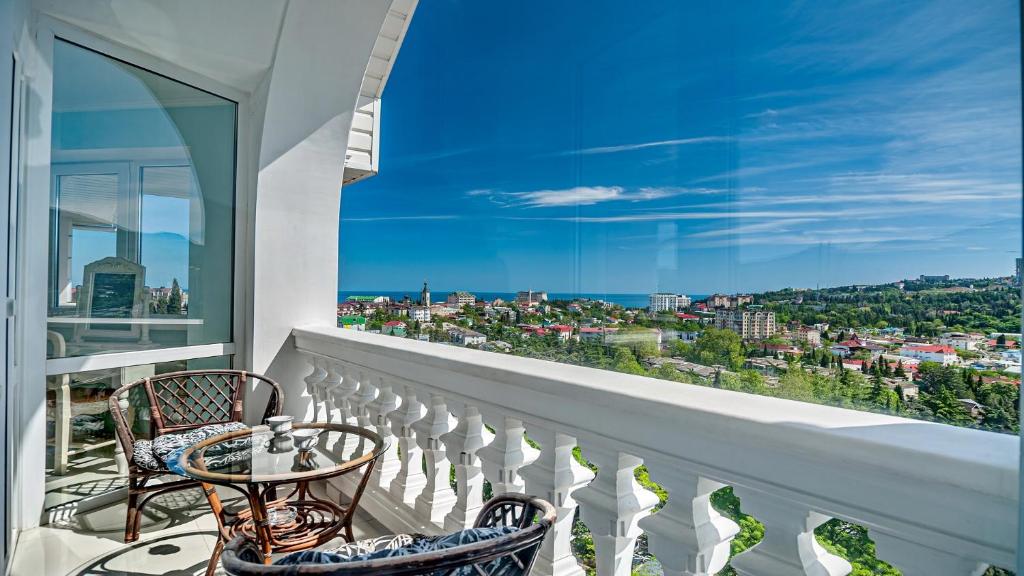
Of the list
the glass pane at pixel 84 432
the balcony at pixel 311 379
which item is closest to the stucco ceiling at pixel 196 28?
the balcony at pixel 311 379

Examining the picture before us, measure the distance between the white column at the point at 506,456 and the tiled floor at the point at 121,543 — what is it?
3.45 feet

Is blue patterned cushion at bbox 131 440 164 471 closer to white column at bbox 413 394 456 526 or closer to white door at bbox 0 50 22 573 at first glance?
white door at bbox 0 50 22 573

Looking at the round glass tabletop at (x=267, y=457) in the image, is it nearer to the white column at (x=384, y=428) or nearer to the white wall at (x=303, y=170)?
the white column at (x=384, y=428)

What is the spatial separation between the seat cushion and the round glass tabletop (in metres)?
0.04

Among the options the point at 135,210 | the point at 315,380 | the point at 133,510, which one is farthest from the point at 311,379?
the point at 135,210

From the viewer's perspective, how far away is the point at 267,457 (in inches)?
72.3

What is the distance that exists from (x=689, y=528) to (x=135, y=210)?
2.82 metres

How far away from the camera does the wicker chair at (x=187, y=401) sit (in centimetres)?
232

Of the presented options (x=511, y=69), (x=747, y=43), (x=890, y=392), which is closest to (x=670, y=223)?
(x=747, y=43)

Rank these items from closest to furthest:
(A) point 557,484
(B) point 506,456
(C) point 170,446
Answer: (A) point 557,484, (B) point 506,456, (C) point 170,446

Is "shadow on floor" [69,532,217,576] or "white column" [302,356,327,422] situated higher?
"white column" [302,356,327,422]

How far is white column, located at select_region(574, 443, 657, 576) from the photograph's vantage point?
1259mm

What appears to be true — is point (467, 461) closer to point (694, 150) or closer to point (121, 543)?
point (121, 543)

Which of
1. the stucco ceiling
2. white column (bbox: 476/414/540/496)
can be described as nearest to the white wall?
the stucco ceiling
